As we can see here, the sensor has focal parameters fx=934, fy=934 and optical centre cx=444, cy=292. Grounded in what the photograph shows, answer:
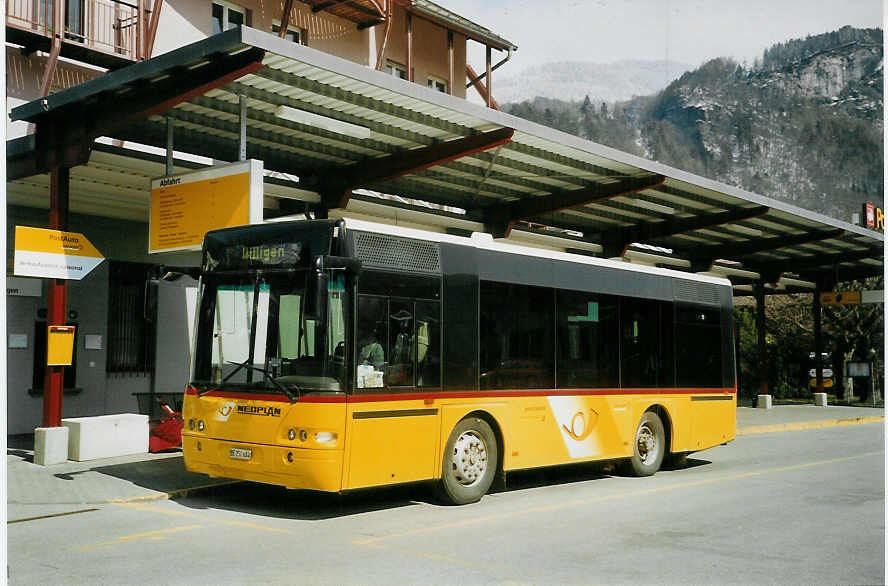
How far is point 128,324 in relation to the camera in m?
18.8

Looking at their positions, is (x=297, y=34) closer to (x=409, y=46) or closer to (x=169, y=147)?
(x=409, y=46)

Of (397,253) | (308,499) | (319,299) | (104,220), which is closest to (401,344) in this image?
(397,253)

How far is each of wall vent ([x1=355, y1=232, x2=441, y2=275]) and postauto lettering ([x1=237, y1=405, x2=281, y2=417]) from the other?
67.4 inches

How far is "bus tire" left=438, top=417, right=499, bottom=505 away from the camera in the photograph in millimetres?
10250

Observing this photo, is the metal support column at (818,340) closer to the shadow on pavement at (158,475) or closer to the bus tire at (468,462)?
the bus tire at (468,462)

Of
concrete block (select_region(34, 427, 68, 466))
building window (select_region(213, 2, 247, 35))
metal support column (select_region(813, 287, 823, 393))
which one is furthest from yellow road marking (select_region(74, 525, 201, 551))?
metal support column (select_region(813, 287, 823, 393))

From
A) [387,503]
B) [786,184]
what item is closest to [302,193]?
[387,503]

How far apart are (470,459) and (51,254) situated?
6452 millimetres

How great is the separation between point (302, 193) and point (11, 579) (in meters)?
11.3

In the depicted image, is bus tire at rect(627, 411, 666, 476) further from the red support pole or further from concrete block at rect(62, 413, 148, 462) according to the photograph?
the red support pole

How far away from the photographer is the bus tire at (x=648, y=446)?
13.3 meters

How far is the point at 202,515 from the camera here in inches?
375

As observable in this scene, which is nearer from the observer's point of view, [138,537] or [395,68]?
[138,537]

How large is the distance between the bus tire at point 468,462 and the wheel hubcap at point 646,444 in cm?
328
